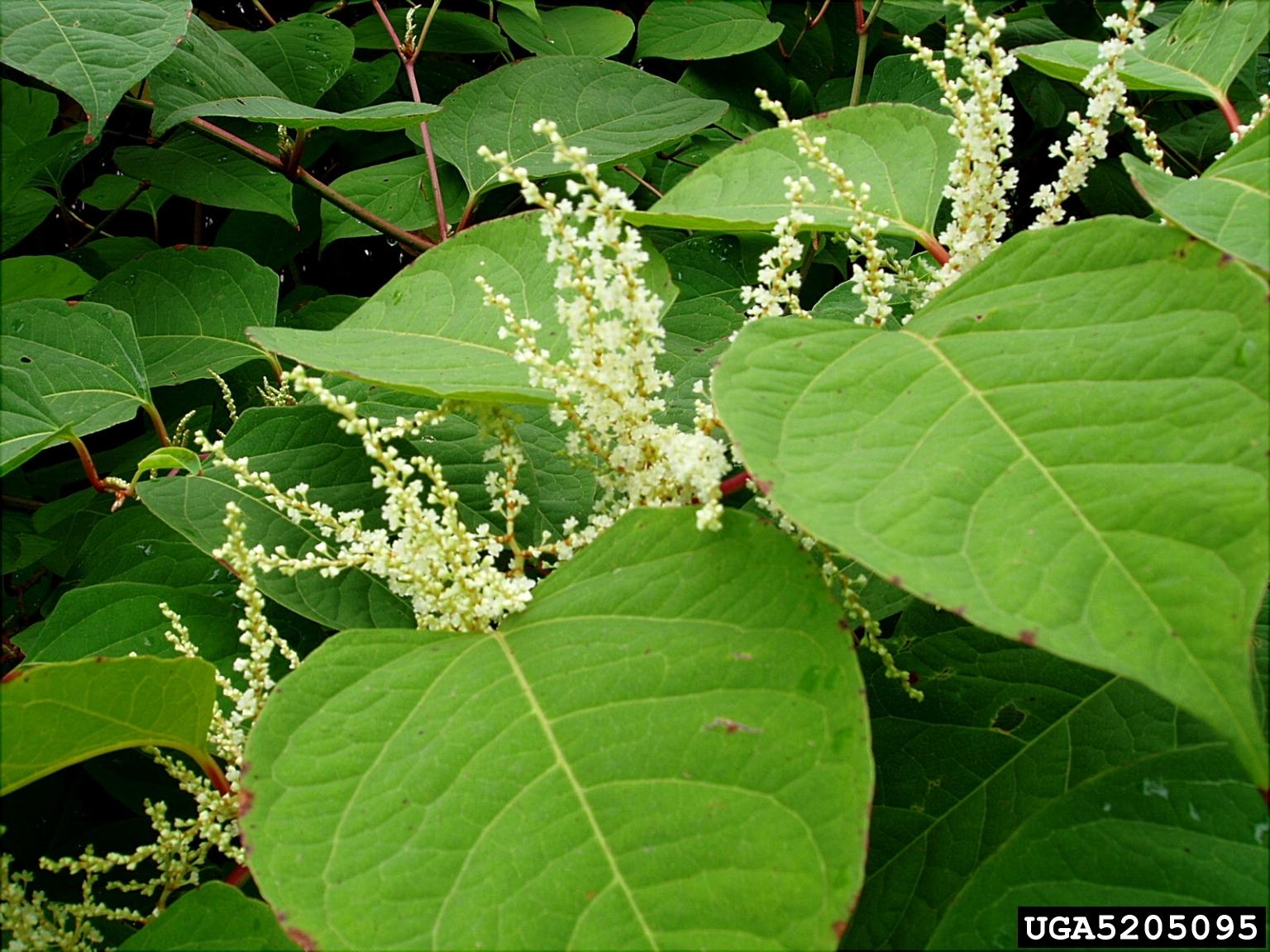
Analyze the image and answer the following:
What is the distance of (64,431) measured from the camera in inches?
50.2

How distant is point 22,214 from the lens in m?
1.72

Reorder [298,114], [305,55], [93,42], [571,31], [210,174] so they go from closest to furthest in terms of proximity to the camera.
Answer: [93,42] → [298,114] → [210,174] → [305,55] → [571,31]

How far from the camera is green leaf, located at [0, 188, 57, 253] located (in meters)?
1.70

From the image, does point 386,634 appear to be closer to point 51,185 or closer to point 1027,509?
point 1027,509

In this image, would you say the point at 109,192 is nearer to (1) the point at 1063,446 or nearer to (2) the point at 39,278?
(2) the point at 39,278

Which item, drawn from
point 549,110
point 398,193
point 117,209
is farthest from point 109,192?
point 549,110

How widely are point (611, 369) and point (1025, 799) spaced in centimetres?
54

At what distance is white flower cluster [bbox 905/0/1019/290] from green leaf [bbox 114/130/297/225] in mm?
1200

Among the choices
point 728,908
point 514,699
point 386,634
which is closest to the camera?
point 728,908

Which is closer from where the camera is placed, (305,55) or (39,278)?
(39,278)

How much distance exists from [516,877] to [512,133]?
1.53m

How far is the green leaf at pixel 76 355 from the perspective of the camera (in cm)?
149

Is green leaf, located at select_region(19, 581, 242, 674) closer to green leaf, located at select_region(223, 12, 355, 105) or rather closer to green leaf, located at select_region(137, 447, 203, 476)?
green leaf, located at select_region(137, 447, 203, 476)

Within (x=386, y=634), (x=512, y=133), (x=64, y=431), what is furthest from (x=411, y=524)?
(x=512, y=133)
